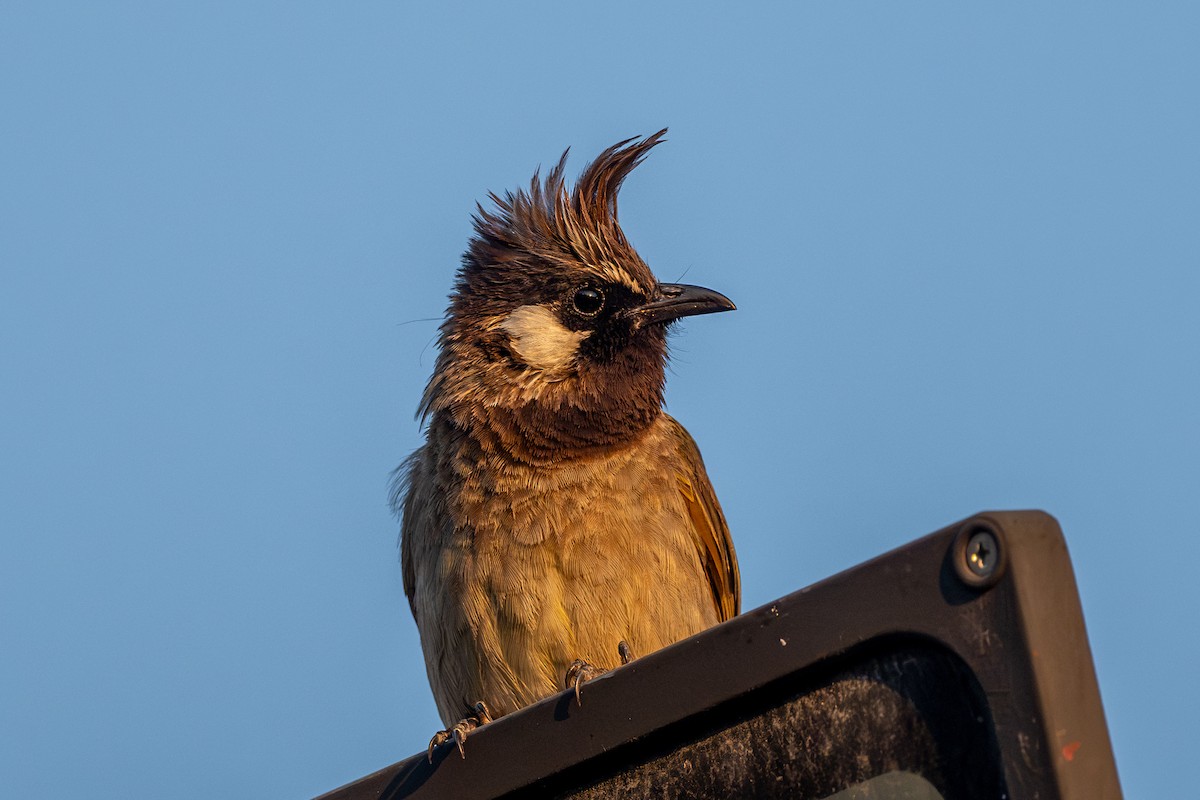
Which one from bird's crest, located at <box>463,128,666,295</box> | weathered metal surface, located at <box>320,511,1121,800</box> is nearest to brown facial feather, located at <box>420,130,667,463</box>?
bird's crest, located at <box>463,128,666,295</box>

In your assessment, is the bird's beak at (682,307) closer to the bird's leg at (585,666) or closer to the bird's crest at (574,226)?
the bird's crest at (574,226)

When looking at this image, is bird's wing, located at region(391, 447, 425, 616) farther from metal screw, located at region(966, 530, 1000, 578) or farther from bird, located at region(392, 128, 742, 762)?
metal screw, located at region(966, 530, 1000, 578)

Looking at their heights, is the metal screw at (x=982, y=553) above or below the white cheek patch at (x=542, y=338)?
below

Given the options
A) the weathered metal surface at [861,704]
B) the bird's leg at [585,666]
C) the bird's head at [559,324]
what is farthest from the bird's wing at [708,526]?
the weathered metal surface at [861,704]

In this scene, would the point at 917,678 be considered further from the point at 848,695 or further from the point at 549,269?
the point at 549,269

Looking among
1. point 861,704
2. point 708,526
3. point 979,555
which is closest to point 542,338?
point 708,526

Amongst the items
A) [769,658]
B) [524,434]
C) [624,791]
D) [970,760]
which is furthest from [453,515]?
[970,760]

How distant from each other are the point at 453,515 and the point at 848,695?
3187mm

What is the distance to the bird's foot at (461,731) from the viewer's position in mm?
3094

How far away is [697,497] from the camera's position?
6105 mm

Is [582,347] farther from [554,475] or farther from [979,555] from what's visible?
[979,555]

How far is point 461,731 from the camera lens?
3.31m

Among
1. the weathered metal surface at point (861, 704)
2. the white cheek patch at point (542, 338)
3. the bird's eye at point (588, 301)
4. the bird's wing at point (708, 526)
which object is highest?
the bird's eye at point (588, 301)

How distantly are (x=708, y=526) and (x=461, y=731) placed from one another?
298 cm
